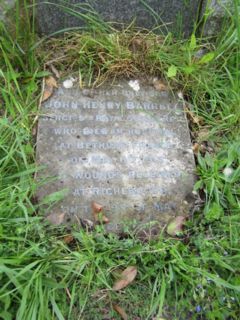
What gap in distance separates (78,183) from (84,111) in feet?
1.35

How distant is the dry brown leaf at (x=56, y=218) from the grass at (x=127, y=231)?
4 cm

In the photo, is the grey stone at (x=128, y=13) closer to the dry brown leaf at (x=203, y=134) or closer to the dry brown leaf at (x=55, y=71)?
the dry brown leaf at (x=55, y=71)

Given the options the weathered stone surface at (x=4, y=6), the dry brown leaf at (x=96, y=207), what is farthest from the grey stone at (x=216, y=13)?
the dry brown leaf at (x=96, y=207)

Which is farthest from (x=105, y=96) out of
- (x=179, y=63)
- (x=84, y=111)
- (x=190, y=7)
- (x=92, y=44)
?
(x=190, y=7)

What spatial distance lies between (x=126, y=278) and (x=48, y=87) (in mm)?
1082

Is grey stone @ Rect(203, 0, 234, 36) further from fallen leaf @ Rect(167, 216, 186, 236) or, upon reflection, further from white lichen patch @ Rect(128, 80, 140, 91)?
fallen leaf @ Rect(167, 216, 186, 236)

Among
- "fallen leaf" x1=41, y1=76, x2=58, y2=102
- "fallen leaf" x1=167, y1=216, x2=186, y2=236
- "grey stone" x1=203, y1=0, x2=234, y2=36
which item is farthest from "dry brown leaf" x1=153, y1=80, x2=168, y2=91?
"fallen leaf" x1=167, y1=216, x2=186, y2=236

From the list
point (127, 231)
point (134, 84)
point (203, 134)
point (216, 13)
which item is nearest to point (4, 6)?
point (134, 84)

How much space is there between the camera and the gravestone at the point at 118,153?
1.95 metres

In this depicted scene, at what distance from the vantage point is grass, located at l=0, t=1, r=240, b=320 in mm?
1723

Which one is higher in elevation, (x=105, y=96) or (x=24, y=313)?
(x=105, y=96)

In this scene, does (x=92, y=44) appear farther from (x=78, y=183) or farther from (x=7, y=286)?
(x=7, y=286)

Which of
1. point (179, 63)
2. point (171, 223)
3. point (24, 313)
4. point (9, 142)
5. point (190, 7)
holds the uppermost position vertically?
point (190, 7)

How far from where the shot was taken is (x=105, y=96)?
223cm
